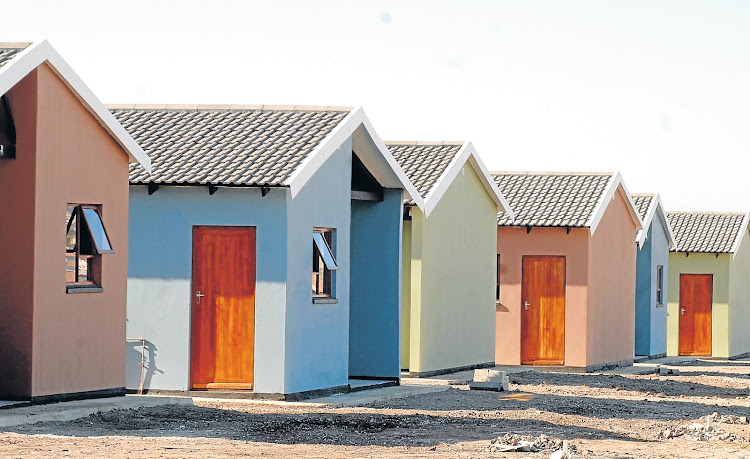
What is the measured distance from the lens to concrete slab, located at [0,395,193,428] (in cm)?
1405

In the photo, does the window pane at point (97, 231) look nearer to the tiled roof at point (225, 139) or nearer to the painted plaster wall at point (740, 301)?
the tiled roof at point (225, 139)

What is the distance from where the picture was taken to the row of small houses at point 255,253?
15.3m

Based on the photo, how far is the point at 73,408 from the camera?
49.5 feet

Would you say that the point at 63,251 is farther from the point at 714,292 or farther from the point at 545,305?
the point at 714,292

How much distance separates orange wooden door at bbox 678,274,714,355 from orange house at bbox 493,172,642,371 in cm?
1042

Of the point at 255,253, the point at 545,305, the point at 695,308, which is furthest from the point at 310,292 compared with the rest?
the point at 695,308

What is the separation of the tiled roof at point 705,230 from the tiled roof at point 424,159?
14.4m

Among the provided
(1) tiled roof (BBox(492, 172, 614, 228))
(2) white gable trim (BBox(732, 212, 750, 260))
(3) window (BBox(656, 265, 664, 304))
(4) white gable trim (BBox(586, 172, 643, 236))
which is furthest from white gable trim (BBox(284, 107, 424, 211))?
(2) white gable trim (BBox(732, 212, 750, 260))

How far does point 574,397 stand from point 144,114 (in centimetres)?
836

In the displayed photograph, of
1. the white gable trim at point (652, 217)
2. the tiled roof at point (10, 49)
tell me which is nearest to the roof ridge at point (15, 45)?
the tiled roof at point (10, 49)

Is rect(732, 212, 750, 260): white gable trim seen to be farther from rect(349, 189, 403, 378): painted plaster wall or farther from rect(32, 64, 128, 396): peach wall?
rect(32, 64, 128, 396): peach wall

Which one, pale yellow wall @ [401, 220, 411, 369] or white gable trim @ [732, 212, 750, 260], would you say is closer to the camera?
pale yellow wall @ [401, 220, 411, 369]

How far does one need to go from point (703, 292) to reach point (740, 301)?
2314 mm

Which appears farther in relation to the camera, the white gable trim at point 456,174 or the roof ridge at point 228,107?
the white gable trim at point 456,174
